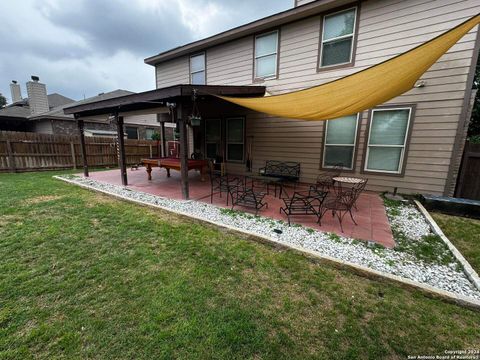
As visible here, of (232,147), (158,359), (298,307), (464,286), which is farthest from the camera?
(232,147)

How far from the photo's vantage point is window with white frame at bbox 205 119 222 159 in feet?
28.6

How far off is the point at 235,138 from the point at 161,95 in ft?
13.2

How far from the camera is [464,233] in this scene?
3668 mm

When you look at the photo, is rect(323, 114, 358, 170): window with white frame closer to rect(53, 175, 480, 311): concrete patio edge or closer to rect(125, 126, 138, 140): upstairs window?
rect(53, 175, 480, 311): concrete patio edge

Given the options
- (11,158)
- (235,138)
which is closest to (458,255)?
(235,138)

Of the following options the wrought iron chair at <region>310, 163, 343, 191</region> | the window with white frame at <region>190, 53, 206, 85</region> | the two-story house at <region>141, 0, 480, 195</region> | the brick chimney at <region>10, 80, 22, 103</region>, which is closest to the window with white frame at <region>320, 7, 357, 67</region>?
the two-story house at <region>141, 0, 480, 195</region>

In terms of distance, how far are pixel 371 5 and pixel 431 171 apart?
4.49 m

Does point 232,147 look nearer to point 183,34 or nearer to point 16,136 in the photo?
point 16,136

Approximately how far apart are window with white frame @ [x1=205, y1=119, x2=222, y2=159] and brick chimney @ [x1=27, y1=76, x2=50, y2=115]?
14294mm

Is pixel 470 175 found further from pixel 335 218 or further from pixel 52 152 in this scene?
pixel 52 152

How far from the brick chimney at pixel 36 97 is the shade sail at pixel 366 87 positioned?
58.8 ft

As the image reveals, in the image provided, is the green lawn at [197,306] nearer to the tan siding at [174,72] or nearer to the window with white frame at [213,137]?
the window with white frame at [213,137]

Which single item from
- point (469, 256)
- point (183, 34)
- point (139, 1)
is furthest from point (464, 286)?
point (183, 34)

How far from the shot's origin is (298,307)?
2020 mm
